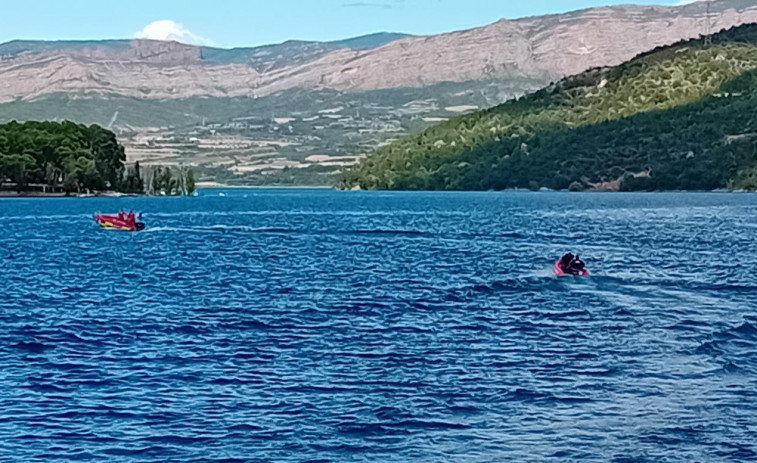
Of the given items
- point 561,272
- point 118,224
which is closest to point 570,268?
point 561,272

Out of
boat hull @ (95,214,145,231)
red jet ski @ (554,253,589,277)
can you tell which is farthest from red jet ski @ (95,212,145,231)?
red jet ski @ (554,253,589,277)

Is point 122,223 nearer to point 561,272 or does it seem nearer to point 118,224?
point 118,224

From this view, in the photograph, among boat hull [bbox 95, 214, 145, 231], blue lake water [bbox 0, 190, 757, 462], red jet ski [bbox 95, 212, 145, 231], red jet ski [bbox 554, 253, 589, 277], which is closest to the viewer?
blue lake water [bbox 0, 190, 757, 462]

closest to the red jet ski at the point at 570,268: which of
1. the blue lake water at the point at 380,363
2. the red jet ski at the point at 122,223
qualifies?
the blue lake water at the point at 380,363

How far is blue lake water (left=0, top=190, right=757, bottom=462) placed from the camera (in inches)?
1443

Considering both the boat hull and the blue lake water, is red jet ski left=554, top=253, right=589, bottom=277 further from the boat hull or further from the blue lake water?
the boat hull

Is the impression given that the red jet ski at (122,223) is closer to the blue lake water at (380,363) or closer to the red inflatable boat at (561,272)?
the blue lake water at (380,363)

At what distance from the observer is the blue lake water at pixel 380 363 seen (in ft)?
120

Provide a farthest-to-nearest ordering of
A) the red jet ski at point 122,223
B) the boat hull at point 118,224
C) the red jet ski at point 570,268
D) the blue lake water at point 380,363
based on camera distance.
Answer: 1. the red jet ski at point 122,223
2. the boat hull at point 118,224
3. the red jet ski at point 570,268
4. the blue lake water at point 380,363

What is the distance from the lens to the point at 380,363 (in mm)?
50469

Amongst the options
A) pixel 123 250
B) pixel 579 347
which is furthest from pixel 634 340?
pixel 123 250

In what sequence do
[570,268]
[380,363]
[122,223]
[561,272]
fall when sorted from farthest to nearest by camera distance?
[122,223], [561,272], [570,268], [380,363]

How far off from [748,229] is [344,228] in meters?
61.9

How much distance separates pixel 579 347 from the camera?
180 ft
